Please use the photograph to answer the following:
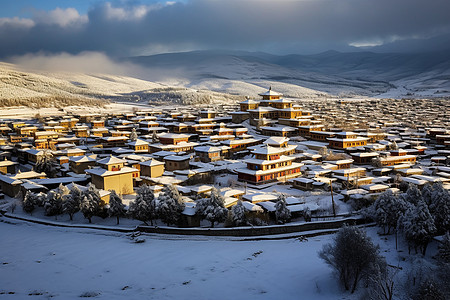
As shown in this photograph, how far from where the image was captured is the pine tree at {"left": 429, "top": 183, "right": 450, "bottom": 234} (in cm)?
2327

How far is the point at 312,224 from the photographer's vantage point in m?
24.8

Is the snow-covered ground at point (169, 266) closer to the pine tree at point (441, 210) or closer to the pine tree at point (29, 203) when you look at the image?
the pine tree at point (441, 210)

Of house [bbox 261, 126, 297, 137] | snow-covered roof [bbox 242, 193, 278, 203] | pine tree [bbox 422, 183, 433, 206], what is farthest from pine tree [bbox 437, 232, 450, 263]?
house [bbox 261, 126, 297, 137]

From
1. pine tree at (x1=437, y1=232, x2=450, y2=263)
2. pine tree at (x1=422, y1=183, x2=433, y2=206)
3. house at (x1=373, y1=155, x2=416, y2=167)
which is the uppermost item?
house at (x1=373, y1=155, x2=416, y2=167)

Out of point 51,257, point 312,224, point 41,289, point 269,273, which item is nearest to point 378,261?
point 269,273

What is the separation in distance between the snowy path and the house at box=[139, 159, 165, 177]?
12918mm

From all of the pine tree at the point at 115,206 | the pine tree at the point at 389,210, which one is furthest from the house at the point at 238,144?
the pine tree at the point at 389,210

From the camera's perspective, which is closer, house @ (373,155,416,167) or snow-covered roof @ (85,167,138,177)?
snow-covered roof @ (85,167,138,177)

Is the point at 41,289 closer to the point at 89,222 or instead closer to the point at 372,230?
the point at 89,222

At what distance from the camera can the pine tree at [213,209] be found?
81.9ft

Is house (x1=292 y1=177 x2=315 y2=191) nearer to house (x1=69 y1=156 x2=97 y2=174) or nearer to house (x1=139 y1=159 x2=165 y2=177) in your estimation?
house (x1=139 y1=159 x2=165 y2=177)

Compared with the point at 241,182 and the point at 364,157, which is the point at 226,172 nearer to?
the point at 241,182

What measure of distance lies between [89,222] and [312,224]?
51.8ft

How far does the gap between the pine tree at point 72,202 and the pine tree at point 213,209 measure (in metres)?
8.98
